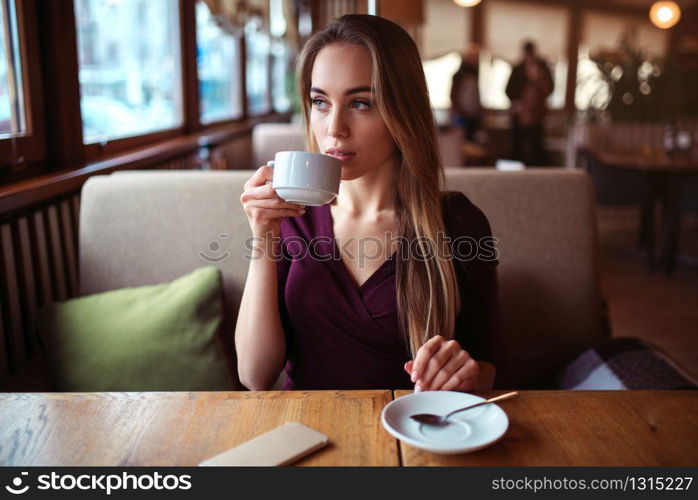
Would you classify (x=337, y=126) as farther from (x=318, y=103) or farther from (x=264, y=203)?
(x=264, y=203)

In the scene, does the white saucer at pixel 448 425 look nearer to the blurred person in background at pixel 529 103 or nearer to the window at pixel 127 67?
the window at pixel 127 67

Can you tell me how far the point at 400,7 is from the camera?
9.26ft

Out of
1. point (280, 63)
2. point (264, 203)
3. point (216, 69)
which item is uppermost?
point (280, 63)

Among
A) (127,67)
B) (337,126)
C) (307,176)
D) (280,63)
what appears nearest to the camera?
(307,176)

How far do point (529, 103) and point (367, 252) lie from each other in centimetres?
693

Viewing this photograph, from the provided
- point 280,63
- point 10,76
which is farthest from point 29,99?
point 280,63

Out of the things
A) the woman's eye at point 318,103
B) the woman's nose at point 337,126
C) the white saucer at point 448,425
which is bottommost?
the white saucer at point 448,425

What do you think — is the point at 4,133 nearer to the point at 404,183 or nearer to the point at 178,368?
the point at 178,368

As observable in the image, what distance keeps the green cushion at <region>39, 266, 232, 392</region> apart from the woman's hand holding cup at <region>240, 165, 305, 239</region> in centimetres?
58

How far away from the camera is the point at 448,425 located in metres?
0.84

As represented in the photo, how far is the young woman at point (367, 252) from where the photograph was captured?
3.87ft

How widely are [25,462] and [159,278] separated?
100cm

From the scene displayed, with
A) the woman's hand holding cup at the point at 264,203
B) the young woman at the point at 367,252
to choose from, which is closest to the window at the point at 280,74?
the young woman at the point at 367,252

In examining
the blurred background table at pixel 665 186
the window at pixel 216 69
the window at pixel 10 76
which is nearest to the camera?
the window at pixel 10 76
